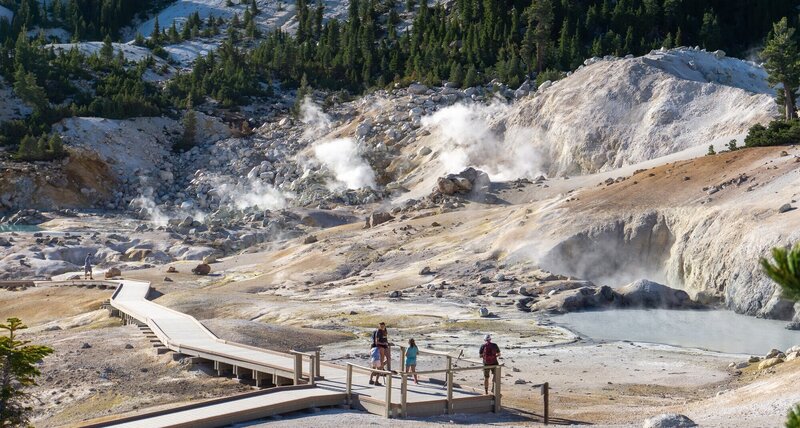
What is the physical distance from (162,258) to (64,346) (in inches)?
1095

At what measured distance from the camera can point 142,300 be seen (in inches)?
1527

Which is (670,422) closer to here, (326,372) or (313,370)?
(313,370)

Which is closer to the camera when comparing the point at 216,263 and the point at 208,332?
the point at 208,332

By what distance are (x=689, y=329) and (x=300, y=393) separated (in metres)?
15.2

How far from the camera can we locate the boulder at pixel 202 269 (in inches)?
1955

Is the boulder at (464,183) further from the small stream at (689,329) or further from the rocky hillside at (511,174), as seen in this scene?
the small stream at (689,329)

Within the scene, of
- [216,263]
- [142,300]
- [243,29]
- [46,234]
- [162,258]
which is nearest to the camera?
[142,300]

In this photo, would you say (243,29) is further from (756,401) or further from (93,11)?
(756,401)

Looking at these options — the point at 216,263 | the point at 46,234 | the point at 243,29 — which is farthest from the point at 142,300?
the point at 243,29

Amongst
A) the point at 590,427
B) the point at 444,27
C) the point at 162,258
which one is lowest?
the point at 162,258

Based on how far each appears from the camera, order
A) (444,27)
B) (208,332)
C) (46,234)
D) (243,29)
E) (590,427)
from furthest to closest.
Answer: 1. (243,29)
2. (444,27)
3. (46,234)
4. (208,332)
5. (590,427)

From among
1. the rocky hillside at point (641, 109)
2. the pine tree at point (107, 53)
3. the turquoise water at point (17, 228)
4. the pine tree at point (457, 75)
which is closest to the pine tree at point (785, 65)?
the rocky hillside at point (641, 109)

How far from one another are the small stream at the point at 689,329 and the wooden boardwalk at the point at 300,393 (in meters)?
10.1

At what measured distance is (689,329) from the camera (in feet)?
101
